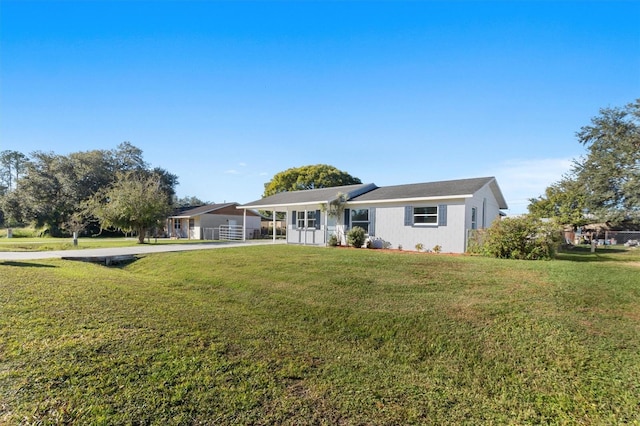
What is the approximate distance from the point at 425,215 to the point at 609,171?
59.6 ft

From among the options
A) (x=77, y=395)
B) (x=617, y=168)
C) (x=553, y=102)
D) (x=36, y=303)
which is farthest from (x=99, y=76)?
(x=617, y=168)

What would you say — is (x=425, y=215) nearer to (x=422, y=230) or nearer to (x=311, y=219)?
(x=422, y=230)

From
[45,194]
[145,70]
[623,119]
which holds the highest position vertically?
[623,119]

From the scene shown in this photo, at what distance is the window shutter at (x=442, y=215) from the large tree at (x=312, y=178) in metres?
29.3

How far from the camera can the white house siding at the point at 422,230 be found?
14672mm

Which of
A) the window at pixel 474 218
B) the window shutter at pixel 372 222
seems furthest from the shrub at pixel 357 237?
the window at pixel 474 218

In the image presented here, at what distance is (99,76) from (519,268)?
14045 millimetres

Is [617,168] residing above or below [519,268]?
above

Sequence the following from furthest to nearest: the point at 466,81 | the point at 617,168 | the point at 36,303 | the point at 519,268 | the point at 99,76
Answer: the point at 617,168, the point at 466,81, the point at 99,76, the point at 519,268, the point at 36,303

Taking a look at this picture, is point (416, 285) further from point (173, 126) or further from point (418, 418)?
point (173, 126)

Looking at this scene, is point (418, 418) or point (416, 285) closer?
point (418, 418)

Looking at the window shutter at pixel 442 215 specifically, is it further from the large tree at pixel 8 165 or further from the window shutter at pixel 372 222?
the large tree at pixel 8 165

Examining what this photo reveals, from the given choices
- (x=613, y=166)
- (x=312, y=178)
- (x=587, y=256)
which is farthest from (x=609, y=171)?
(x=312, y=178)

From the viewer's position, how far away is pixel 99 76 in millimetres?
10391
